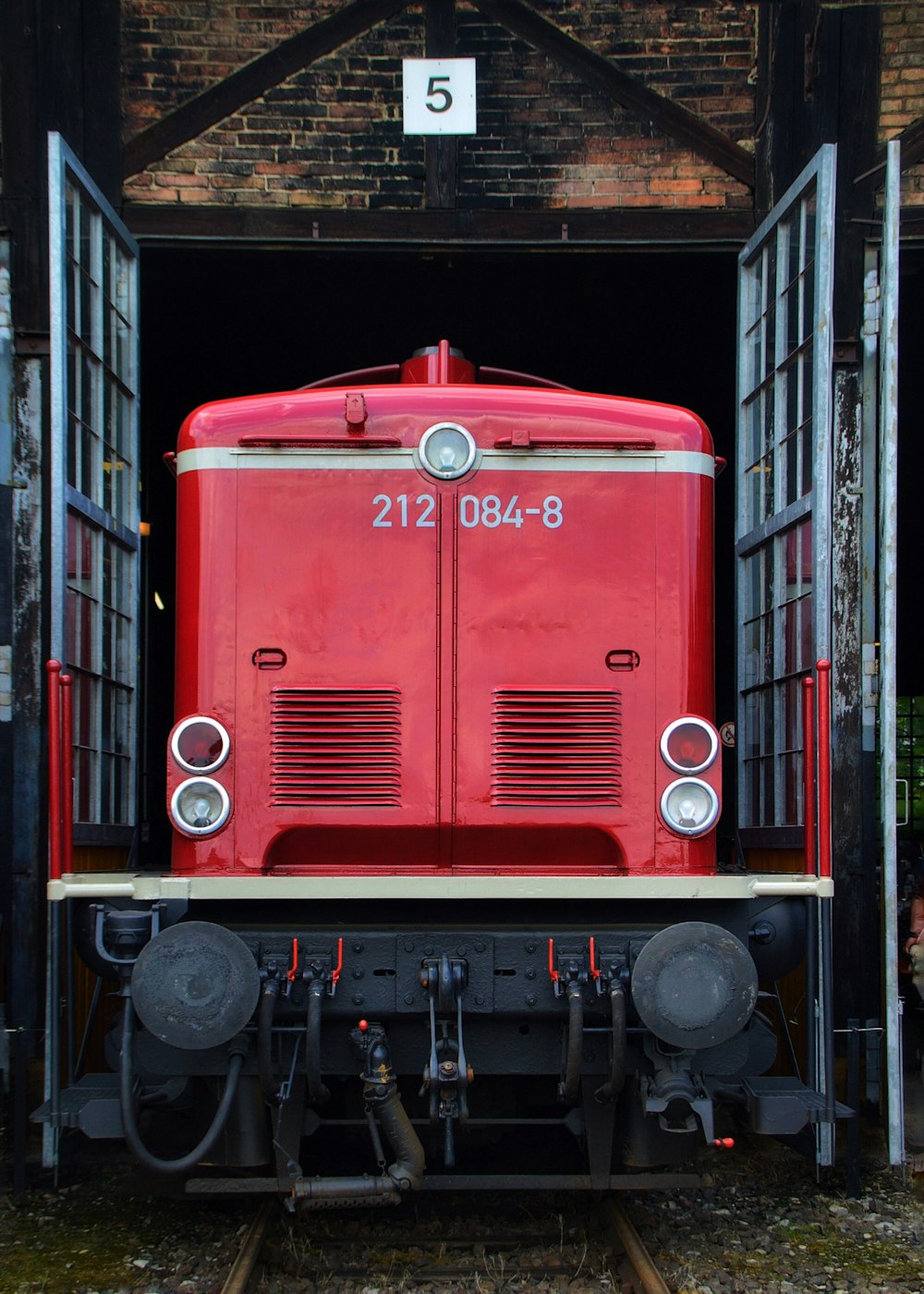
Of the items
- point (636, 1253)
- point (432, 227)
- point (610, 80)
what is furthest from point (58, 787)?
point (610, 80)

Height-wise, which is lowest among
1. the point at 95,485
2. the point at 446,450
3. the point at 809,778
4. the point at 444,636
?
the point at 809,778

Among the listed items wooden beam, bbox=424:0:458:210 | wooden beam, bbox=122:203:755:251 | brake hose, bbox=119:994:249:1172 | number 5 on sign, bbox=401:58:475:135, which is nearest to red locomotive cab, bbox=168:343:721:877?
brake hose, bbox=119:994:249:1172

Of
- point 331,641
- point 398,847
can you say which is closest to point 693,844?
point 398,847

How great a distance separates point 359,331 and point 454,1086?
6481 millimetres

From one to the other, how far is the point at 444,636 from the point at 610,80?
11.8ft

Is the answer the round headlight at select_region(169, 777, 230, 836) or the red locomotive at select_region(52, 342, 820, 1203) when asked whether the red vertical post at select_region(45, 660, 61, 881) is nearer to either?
the red locomotive at select_region(52, 342, 820, 1203)

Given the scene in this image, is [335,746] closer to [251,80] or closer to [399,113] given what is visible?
[399,113]

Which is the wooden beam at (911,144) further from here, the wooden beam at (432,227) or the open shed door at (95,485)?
the open shed door at (95,485)

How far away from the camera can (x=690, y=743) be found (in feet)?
14.8

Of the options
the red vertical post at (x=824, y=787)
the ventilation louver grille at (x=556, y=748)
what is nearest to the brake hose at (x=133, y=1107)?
the ventilation louver grille at (x=556, y=748)

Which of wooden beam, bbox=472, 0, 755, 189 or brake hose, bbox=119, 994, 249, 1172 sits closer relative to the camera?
brake hose, bbox=119, 994, 249, 1172

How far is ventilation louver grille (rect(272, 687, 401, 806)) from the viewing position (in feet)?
14.6

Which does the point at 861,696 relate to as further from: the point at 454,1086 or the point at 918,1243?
the point at 454,1086

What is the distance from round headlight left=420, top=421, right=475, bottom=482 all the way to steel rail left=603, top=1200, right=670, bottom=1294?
271 cm
